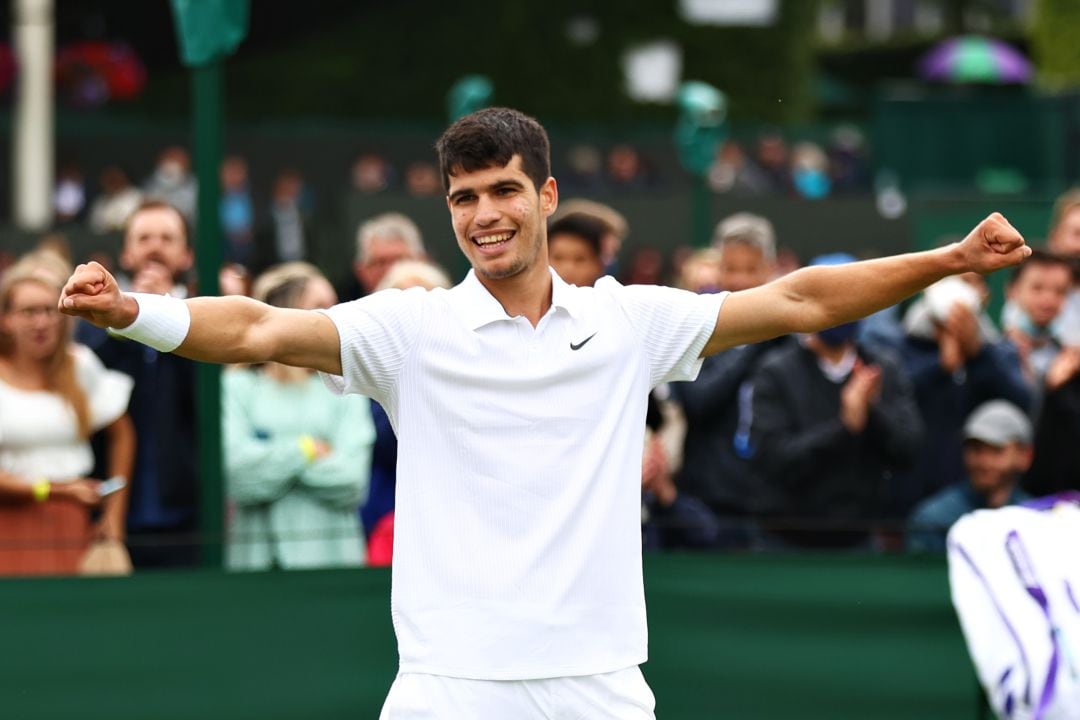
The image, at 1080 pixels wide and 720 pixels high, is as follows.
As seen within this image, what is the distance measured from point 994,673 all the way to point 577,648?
66.3 inches

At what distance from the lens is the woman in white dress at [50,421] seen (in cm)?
676

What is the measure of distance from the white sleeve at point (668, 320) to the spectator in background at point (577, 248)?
2.80m

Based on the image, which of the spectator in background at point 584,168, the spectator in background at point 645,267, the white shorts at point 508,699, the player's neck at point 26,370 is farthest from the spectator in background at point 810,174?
the white shorts at point 508,699

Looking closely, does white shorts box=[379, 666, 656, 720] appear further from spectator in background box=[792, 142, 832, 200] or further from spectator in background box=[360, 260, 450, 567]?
spectator in background box=[792, 142, 832, 200]

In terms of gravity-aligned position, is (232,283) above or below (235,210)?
below

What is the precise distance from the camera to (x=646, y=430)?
7082mm

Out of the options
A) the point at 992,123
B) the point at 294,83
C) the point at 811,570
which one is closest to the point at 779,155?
the point at 992,123

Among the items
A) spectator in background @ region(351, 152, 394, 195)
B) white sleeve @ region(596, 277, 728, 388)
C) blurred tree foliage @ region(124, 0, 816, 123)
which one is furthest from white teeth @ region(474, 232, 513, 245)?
blurred tree foliage @ region(124, 0, 816, 123)

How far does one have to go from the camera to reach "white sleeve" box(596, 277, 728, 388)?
4.52m

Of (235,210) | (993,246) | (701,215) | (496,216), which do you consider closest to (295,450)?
(496,216)

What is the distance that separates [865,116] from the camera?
41094mm

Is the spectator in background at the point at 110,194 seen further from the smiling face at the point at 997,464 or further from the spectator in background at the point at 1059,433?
the spectator in background at the point at 1059,433

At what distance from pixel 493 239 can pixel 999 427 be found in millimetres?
3864

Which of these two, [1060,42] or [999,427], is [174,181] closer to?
[999,427]
